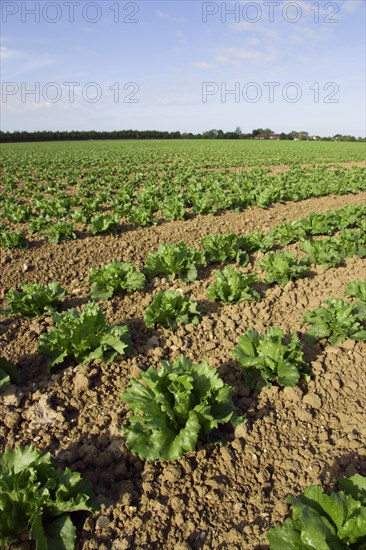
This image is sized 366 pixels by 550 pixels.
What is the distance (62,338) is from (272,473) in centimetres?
279

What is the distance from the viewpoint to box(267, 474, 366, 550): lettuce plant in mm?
2502

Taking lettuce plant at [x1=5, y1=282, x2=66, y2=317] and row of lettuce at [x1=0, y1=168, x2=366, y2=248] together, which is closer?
lettuce plant at [x1=5, y1=282, x2=66, y2=317]

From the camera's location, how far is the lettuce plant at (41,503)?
288 cm

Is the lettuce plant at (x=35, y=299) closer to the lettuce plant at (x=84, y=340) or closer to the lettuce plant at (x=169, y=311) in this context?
the lettuce plant at (x=84, y=340)

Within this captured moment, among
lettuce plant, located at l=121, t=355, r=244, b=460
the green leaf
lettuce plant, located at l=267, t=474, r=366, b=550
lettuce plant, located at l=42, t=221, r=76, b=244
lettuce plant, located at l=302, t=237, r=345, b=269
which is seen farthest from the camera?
lettuce plant, located at l=42, t=221, r=76, b=244

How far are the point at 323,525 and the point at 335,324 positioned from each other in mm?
3040

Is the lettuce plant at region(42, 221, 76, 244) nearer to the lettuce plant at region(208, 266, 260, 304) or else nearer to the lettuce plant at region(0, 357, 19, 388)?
the lettuce plant at region(208, 266, 260, 304)

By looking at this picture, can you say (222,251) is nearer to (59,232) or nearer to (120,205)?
(59,232)

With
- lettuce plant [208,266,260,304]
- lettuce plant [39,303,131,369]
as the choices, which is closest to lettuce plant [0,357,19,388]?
lettuce plant [39,303,131,369]

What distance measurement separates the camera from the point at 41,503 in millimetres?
2961

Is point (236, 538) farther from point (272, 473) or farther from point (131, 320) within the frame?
point (131, 320)

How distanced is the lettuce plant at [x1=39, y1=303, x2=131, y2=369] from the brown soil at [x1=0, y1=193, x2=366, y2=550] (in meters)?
0.17

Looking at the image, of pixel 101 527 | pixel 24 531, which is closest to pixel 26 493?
pixel 24 531

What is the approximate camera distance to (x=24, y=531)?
308cm
